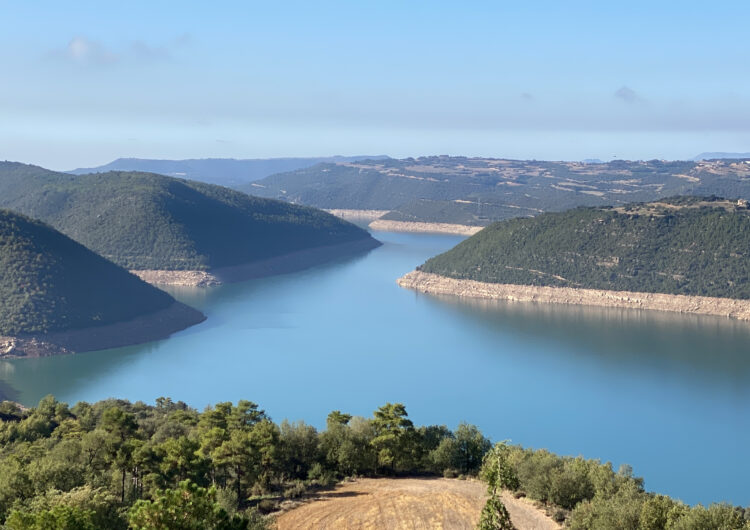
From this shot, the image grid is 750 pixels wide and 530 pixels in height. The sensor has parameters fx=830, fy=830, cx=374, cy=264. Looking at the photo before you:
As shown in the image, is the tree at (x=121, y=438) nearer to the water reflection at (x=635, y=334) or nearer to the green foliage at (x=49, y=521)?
the green foliage at (x=49, y=521)

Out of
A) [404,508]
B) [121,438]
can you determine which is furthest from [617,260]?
[121,438]

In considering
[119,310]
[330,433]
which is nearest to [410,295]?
[119,310]

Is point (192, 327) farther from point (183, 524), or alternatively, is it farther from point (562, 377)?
point (183, 524)

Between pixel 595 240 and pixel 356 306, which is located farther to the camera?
pixel 595 240

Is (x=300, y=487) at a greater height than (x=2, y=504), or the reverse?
(x=2, y=504)

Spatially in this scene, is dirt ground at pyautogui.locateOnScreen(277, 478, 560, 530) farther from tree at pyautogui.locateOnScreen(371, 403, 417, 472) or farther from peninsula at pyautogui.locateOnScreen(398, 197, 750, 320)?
peninsula at pyautogui.locateOnScreen(398, 197, 750, 320)

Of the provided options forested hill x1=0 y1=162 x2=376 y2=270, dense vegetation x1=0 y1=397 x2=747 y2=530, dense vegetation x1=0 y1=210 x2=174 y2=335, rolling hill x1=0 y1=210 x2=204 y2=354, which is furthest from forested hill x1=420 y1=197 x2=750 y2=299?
dense vegetation x1=0 y1=397 x2=747 y2=530

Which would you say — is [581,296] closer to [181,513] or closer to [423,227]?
[181,513]
